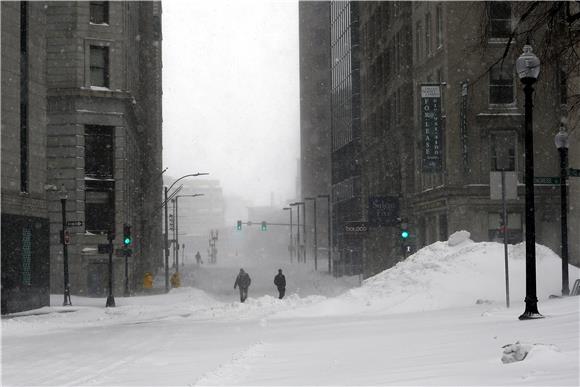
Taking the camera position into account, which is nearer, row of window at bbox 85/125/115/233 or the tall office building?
row of window at bbox 85/125/115/233

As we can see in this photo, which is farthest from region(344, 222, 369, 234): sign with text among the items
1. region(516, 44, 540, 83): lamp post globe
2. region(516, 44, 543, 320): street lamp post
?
region(516, 44, 540, 83): lamp post globe

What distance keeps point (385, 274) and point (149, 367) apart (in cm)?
1553

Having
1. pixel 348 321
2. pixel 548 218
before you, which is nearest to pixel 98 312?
pixel 348 321

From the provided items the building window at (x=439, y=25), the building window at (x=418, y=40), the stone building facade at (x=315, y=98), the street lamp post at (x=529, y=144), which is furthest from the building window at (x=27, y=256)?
the stone building facade at (x=315, y=98)

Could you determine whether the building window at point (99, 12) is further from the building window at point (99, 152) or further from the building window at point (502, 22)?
the building window at point (502, 22)

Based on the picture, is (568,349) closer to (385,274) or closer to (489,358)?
(489,358)

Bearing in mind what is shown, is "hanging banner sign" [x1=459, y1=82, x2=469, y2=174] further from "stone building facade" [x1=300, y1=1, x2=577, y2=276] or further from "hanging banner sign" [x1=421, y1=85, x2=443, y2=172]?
"hanging banner sign" [x1=421, y1=85, x2=443, y2=172]

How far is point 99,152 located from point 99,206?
302 cm

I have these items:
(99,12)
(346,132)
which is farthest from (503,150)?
(346,132)

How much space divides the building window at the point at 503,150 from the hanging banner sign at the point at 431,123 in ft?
9.22

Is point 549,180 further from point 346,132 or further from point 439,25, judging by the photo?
point 346,132

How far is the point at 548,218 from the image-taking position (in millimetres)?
48812

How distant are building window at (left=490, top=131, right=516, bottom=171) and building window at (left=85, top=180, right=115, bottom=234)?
21.1 metres

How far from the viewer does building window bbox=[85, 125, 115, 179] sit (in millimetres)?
48969
